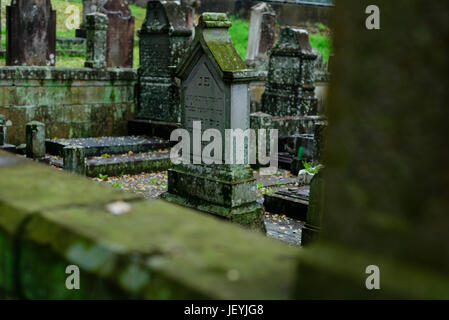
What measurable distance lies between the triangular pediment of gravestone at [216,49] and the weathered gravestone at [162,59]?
4.11m

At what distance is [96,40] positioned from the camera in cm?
1190

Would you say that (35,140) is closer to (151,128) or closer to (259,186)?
(259,186)

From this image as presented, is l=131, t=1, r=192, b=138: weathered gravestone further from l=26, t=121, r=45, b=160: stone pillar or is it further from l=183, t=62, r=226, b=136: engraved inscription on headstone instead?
l=183, t=62, r=226, b=136: engraved inscription on headstone

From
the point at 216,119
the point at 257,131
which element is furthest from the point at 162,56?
the point at 216,119

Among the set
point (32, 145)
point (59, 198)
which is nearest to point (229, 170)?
point (32, 145)

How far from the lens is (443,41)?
95 cm

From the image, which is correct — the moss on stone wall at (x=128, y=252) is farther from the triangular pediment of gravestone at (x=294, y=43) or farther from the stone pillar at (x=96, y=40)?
the triangular pediment of gravestone at (x=294, y=43)

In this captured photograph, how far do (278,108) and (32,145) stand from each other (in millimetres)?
6727

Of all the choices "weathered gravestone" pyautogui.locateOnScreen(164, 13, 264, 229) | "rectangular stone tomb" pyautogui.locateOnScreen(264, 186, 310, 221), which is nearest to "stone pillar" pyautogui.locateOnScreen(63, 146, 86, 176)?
"weathered gravestone" pyautogui.locateOnScreen(164, 13, 264, 229)

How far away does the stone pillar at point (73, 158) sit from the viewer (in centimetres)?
844

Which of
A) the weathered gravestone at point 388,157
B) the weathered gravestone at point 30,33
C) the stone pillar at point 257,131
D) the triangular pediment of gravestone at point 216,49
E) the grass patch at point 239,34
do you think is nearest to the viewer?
the weathered gravestone at point 388,157

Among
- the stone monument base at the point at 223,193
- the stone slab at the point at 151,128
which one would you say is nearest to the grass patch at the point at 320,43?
the stone slab at the point at 151,128

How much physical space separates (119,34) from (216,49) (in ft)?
27.9

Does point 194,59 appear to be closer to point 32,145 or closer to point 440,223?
point 32,145
